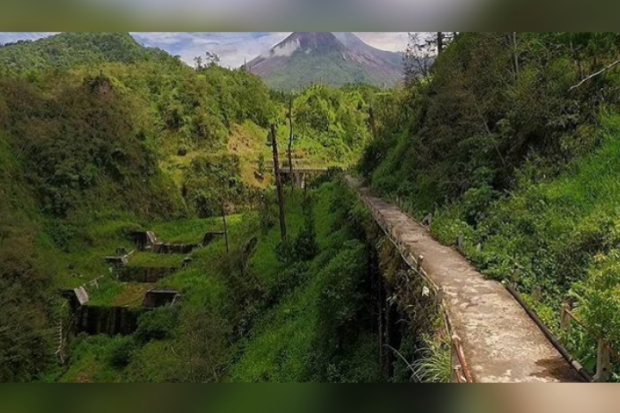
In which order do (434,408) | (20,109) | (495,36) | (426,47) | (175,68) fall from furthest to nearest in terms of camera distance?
(20,109) → (175,68) → (426,47) → (495,36) → (434,408)

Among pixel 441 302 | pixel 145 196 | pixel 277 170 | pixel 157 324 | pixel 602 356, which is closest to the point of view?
pixel 602 356

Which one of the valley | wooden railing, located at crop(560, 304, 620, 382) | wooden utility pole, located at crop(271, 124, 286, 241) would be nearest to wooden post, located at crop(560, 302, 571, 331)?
the valley

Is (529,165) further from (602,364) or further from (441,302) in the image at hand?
(602,364)

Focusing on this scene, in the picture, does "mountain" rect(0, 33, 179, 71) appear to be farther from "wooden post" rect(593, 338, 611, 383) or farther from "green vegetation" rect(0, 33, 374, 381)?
"wooden post" rect(593, 338, 611, 383)

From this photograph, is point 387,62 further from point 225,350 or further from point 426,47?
point 225,350

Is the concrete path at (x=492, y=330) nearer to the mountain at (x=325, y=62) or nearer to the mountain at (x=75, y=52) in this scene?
the mountain at (x=325, y=62)

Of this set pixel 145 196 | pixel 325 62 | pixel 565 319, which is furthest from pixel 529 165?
pixel 145 196

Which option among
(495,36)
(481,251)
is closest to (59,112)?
(495,36)
